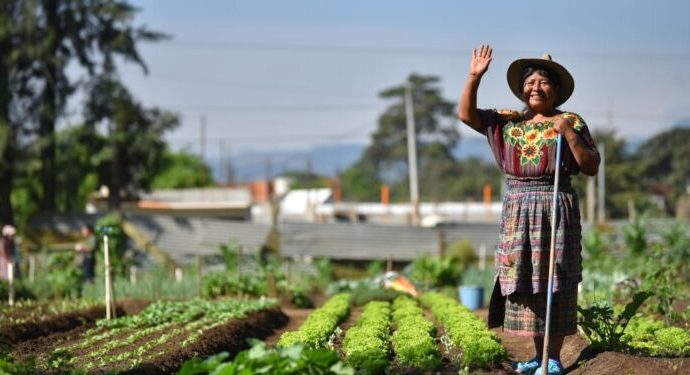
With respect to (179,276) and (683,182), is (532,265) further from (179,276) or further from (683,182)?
(683,182)

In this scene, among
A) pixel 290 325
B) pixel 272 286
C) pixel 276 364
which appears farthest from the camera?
pixel 272 286

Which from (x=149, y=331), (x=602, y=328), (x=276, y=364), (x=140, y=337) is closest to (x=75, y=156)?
(x=149, y=331)

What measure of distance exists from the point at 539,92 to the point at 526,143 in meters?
0.34

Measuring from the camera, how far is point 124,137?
28484 millimetres

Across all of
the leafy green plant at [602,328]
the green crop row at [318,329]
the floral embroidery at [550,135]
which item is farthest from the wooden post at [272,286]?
the floral embroidery at [550,135]

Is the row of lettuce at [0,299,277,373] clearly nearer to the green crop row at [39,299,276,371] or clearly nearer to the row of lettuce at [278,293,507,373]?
the green crop row at [39,299,276,371]

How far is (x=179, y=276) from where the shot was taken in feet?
64.3

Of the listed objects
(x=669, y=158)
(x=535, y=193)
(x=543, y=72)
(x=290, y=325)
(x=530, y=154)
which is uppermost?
(x=669, y=158)

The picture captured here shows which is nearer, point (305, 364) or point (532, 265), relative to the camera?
point (305, 364)

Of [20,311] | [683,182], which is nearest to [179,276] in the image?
[20,311]

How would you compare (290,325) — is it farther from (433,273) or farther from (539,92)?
(433,273)

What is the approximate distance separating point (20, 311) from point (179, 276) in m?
7.46

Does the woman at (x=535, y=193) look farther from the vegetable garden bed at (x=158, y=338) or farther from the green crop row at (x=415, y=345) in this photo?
the vegetable garden bed at (x=158, y=338)

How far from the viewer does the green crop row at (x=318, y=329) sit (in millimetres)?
7008
